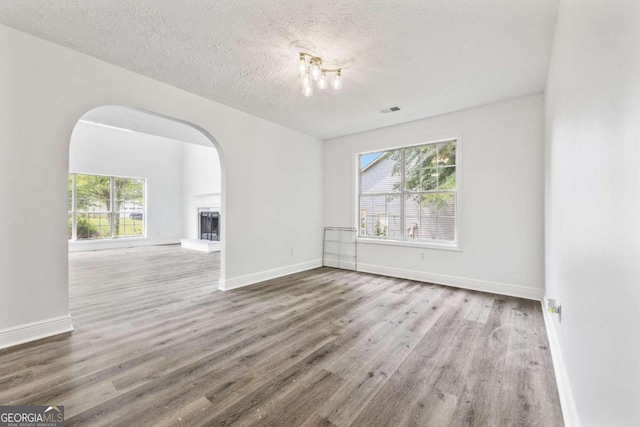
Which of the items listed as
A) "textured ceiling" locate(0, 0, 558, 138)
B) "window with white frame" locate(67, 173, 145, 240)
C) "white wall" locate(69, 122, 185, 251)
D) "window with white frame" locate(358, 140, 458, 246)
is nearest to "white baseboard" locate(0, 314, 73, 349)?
"textured ceiling" locate(0, 0, 558, 138)

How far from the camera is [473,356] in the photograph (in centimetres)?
211

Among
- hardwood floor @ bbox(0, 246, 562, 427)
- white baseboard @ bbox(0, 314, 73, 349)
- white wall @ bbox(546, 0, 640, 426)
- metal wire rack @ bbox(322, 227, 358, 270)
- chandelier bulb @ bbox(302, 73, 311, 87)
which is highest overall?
chandelier bulb @ bbox(302, 73, 311, 87)

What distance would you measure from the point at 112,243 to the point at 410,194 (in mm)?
8591

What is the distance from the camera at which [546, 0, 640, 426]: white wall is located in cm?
76

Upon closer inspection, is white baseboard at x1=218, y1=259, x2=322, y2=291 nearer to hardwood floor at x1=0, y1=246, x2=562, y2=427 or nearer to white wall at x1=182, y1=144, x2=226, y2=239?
hardwood floor at x1=0, y1=246, x2=562, y2=427

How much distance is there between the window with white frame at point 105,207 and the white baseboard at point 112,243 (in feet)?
0.61

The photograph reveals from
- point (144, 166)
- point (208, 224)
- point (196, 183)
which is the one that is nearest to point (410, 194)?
point (208, 224)

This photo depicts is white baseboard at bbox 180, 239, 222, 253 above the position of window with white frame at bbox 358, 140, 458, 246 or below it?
below

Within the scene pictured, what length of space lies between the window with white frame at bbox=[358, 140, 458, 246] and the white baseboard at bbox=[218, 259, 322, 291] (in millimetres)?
1197

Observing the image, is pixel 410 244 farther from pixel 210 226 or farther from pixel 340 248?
pixel 210 226

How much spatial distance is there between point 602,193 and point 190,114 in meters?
3.81

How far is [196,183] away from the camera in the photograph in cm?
923

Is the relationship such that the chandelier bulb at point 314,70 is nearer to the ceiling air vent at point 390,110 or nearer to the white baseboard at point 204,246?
the ceiling air vent at point 390,110

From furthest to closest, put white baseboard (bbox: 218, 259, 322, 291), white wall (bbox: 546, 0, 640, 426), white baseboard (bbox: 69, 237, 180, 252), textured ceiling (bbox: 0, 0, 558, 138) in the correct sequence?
white baseboard (bbox: 69, 237, 180, 252) < white baseboard (bbox: 218, 259, 322, 291) < textured ceiling (bbox: 0, 0, 558, 138) < white wall (bbox: 546, 0, 640, 426)
